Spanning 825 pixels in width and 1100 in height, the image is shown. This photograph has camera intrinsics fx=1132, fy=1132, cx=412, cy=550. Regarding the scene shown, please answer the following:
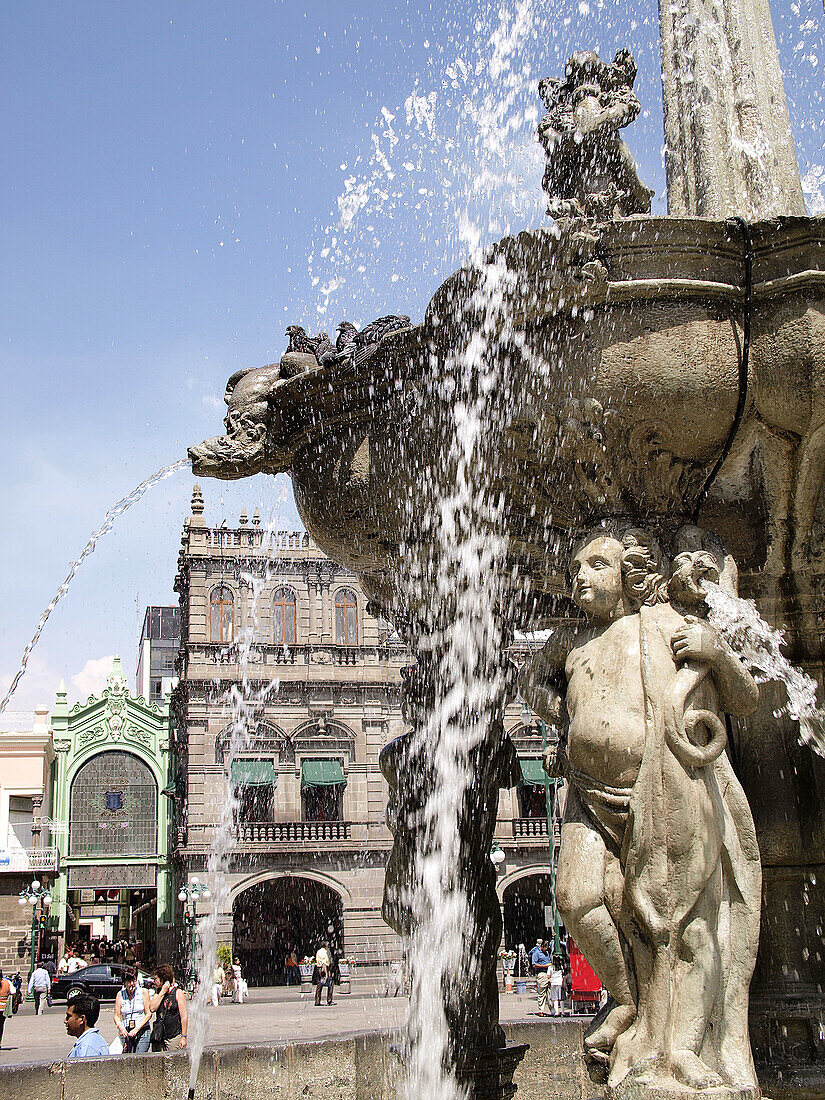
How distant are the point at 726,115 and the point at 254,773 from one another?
29.9 m

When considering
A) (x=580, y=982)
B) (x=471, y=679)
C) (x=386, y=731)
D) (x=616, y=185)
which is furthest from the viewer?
(x=386, y=731)

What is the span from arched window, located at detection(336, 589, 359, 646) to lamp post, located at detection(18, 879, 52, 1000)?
1115 cm

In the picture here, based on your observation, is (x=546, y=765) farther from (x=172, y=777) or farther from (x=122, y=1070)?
(x=172, y=777)

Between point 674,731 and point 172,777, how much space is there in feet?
135

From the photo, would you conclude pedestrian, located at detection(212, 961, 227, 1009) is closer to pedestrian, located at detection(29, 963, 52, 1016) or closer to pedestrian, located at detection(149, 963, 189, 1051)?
pedestrian, located at detection(29, 963, 52, 1016)

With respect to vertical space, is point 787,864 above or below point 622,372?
below

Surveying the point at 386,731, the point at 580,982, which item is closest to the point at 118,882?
the point at 386,731

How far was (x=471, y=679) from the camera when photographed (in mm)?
4961

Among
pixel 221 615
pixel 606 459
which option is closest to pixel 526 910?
pixel 221 615

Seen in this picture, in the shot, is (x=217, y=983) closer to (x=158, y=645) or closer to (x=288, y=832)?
(x=288, y=832)

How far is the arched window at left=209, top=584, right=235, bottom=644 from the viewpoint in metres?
34.6

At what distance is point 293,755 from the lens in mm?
33656

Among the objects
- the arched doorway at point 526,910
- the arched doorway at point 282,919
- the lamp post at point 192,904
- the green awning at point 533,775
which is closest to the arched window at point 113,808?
the arched doorway at point 282,919

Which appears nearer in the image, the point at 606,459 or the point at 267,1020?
the point at 606,459
